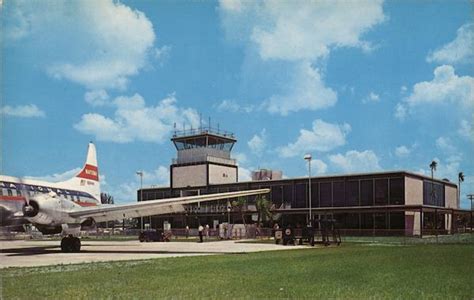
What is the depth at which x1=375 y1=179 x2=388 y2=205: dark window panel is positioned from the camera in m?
67.9

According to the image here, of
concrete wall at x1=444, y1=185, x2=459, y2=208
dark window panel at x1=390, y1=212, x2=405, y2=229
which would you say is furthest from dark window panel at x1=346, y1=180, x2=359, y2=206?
concrete wall at x1=444, y1=185, x2=459, y2=208

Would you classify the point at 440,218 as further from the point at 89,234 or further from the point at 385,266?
the point at 385,266

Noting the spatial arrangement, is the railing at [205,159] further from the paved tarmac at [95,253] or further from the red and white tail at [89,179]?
the paved tarmac at [95,253]

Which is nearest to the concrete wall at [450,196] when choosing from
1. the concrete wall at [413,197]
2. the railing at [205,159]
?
the concrete wall at [413,197]

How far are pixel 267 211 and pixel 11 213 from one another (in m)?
50.6

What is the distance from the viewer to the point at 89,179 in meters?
42.7

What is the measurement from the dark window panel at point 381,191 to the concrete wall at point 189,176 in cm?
2703

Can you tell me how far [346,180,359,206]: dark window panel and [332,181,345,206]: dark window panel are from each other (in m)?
0.71

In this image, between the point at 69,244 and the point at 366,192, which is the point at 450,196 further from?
the point at 69,244

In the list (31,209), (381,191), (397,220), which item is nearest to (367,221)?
(397,220)

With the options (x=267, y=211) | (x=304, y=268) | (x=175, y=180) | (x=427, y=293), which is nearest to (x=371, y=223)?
(x=267, y=211)

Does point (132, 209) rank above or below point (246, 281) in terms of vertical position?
above

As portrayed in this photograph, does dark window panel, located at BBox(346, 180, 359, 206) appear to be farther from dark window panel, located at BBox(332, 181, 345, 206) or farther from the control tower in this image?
the control tower

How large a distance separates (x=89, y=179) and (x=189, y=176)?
1660 inches
